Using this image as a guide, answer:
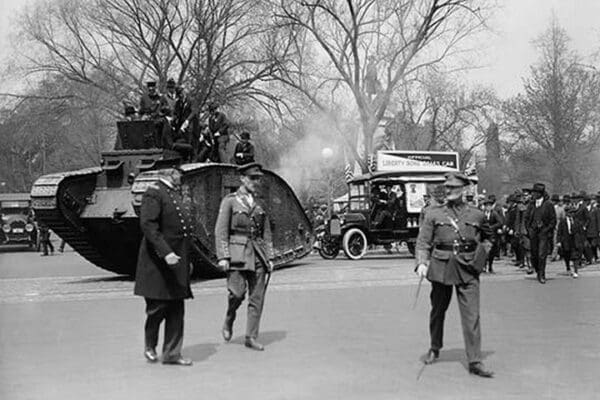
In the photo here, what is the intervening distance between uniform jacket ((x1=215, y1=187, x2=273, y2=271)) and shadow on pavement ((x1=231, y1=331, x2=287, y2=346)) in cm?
75

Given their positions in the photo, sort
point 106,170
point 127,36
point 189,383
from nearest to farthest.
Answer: point 189,383 < point 106,170 < point 127,36

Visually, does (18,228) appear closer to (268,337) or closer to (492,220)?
(492,220)

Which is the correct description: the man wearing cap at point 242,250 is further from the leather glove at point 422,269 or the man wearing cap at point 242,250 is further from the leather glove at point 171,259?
the leather glove at point 422,269

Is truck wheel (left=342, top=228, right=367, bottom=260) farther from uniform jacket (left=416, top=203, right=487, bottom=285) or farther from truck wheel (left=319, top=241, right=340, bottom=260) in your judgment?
uniform jacket (left=416, top=203, right=487, bottom=285)

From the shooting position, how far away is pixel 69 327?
10125 mm

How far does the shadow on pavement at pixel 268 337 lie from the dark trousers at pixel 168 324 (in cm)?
122

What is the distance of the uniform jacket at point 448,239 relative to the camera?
25.2 ft

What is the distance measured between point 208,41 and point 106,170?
657 inches

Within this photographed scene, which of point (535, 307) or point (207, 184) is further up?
point (207, 184)

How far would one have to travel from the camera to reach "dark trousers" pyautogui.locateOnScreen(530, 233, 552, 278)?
612 inches

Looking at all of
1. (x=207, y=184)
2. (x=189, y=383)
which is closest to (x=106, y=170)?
(x=207, y=184)

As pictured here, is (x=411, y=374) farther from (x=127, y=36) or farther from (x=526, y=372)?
(x=127, y=36)

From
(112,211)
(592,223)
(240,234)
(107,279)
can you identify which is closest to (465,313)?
(240,234)

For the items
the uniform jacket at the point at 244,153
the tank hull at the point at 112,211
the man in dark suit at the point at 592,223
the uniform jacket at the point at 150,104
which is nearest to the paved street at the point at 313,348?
the tank hull at the point at 112,211
